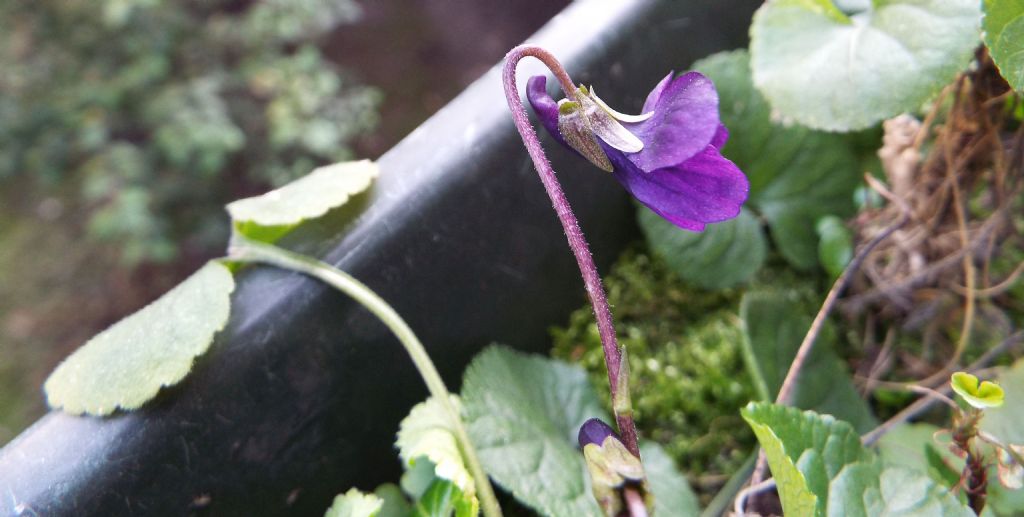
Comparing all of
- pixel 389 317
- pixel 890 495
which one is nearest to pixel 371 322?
pixel 389 317

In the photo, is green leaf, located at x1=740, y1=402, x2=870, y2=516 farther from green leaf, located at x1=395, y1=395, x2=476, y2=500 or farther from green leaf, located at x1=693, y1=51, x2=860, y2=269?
green leaf, located at x1=693, y1=51, x2=860, y2=269

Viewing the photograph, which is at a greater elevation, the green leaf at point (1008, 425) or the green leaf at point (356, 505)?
the green leaf at point (356, 505)

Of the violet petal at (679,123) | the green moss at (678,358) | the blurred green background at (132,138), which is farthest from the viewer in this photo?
the blurred green background at (132,138)

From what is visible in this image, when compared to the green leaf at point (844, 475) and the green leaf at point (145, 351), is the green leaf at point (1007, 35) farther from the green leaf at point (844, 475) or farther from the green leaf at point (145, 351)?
the green leaf at point (145, 351)

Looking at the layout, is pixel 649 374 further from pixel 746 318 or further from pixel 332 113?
pixel 332 113

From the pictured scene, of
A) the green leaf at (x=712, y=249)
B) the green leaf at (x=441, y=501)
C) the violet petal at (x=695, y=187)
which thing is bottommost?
the green leaf at (x=712, y=249)

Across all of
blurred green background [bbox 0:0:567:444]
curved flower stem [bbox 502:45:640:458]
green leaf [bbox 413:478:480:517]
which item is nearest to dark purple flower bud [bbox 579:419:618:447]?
curved flower stem [bbox 502:45:640:458]

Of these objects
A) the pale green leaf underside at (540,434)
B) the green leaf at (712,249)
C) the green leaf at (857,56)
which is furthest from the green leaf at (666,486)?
the green leaf at (857,56)
